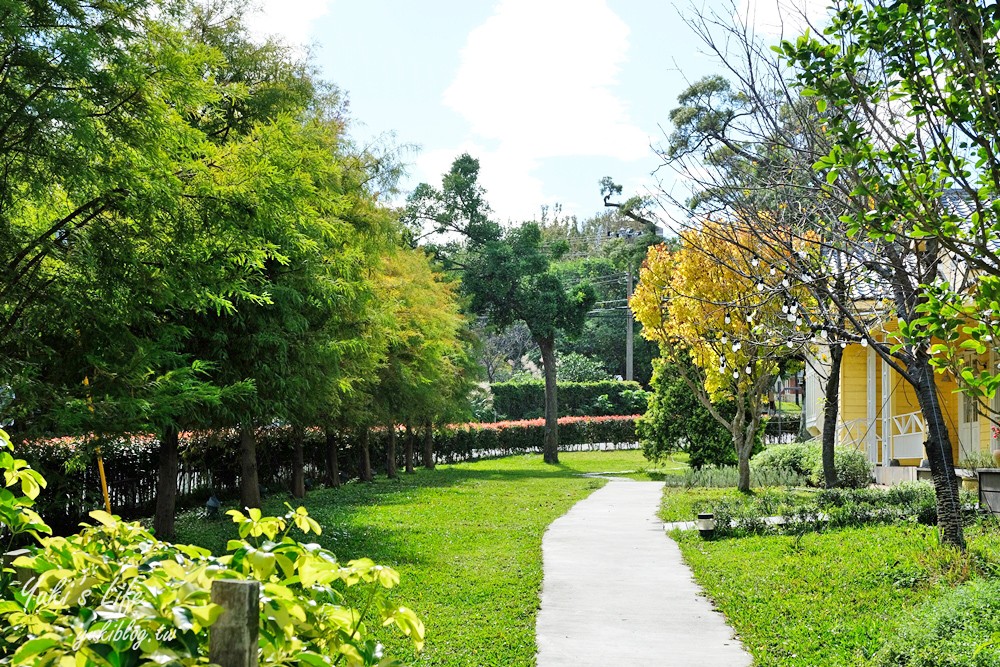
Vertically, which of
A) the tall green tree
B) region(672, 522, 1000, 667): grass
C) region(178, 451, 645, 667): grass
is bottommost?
region(178, 451, 645, 667): grass

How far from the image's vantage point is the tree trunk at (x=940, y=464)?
877cm

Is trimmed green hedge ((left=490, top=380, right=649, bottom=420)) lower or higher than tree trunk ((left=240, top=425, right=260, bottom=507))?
higher

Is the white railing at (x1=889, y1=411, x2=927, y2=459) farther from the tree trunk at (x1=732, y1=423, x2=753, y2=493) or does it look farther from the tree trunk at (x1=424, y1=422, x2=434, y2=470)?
the tree trunk at (x1=424, y1=422, x2=434, y2=470)

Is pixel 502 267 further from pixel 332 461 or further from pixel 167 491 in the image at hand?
pixel 167 491

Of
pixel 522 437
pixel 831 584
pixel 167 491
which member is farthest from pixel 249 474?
pixel 522 437

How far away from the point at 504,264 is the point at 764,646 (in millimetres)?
27620

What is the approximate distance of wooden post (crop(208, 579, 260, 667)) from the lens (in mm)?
2098

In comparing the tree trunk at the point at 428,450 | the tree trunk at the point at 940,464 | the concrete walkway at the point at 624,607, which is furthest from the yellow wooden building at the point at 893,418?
the tree trunk at the point at 428,450

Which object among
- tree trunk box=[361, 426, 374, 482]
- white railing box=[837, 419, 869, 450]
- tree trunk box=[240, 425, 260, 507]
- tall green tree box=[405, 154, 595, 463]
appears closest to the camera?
tree trunk box=[240, 425, 260, 507]

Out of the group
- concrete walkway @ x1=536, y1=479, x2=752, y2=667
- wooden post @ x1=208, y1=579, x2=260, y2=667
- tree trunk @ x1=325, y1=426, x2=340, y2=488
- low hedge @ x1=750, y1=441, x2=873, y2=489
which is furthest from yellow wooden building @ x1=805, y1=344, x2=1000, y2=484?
wooden post @ x1=208, y1=579, x2=260, y2=667

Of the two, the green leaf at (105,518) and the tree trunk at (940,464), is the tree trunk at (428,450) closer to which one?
the tree trunk at (940,464)

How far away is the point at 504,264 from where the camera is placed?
112 ft

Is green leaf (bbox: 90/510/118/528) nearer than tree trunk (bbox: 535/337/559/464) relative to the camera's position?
Yes

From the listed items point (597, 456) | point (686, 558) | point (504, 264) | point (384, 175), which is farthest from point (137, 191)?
point (597, 456)
